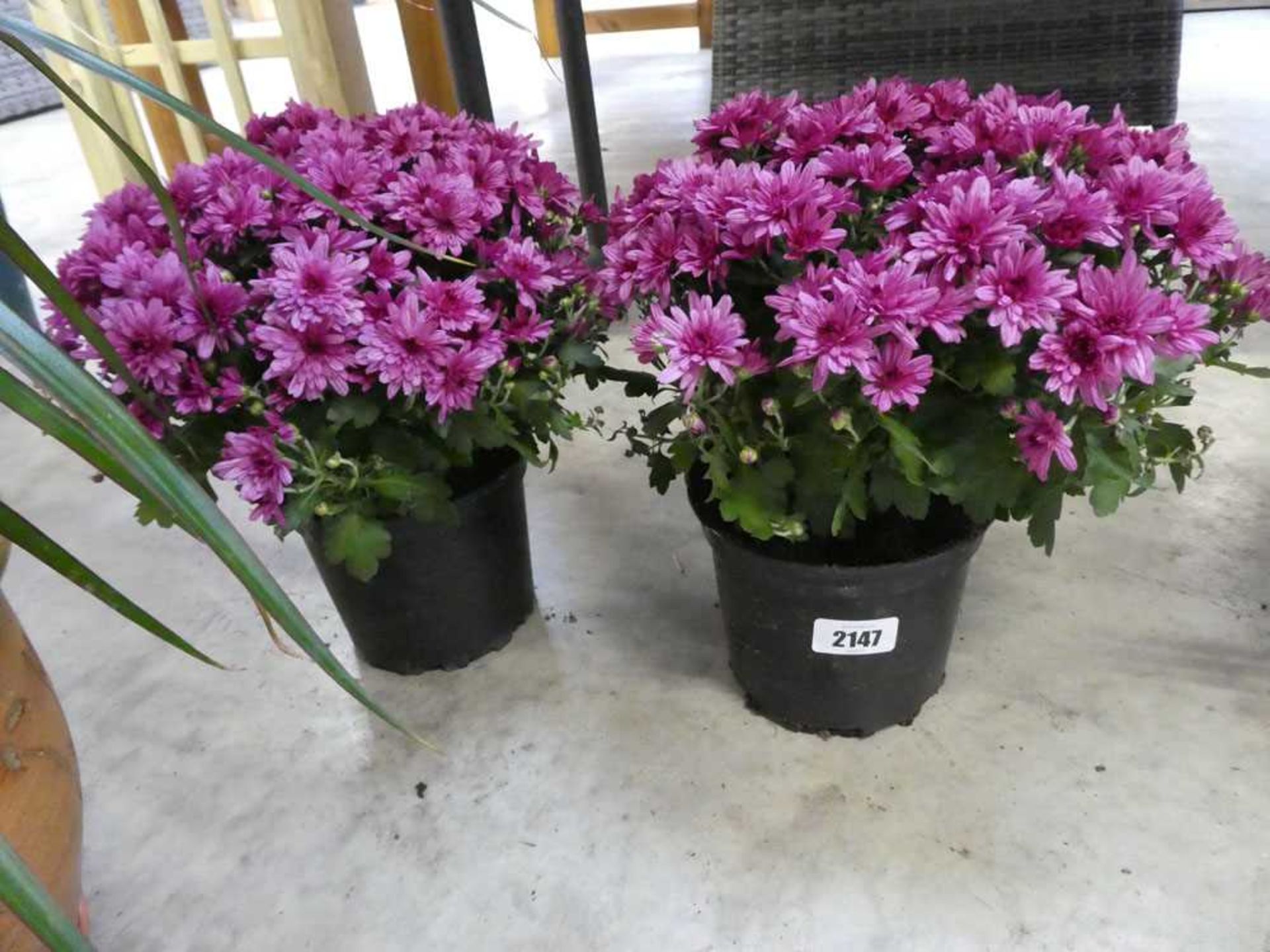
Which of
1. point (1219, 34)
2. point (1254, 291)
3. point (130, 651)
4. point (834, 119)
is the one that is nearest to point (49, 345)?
point (834, 119)

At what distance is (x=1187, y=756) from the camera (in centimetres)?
94

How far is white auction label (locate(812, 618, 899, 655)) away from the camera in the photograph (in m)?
0.89

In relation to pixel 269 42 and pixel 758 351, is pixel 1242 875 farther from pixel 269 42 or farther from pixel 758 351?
pixel 269 42

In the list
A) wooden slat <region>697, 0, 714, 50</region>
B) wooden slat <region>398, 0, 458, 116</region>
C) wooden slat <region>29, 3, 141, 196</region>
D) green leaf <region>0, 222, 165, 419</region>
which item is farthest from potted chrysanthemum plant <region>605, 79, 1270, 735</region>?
wooden slat <region>697, 0, 714, 50</region>

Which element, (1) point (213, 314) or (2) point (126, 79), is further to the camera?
(1) point (213, 314)

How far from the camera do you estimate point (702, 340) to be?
27.2 inches

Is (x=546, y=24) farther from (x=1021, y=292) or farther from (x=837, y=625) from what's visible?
(x=1021, y=292)

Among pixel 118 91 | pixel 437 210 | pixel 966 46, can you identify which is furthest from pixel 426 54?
pixel 437 210

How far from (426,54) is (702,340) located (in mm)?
1471

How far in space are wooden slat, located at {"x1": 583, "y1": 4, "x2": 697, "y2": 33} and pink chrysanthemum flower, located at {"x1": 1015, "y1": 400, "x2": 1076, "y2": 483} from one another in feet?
13.2

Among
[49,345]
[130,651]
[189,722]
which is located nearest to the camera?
[49,345]

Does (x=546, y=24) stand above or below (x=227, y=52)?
below

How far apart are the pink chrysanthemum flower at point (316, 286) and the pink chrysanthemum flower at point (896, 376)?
401 millimetres

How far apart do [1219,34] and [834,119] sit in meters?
3.92
